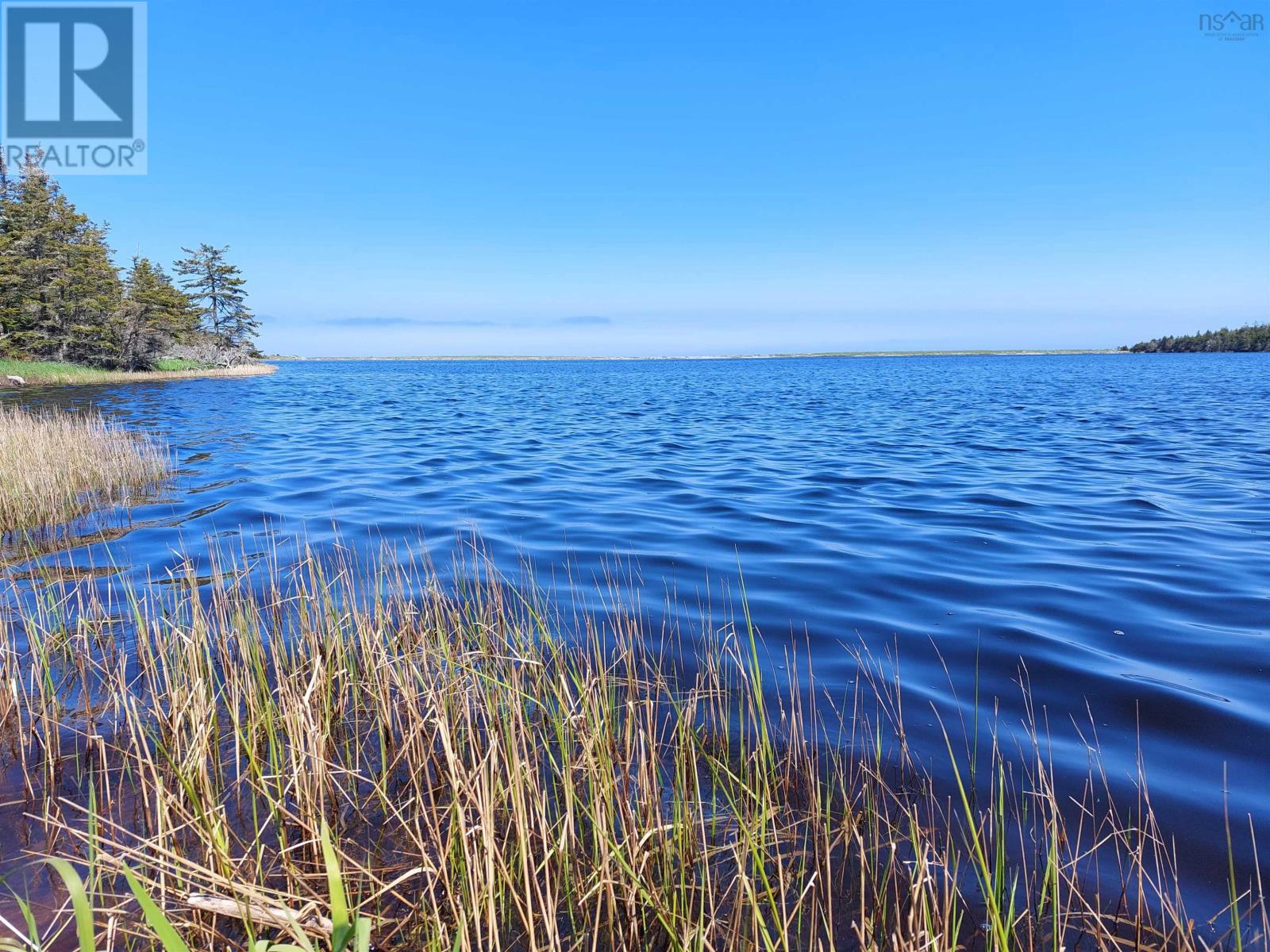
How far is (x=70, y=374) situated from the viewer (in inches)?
1741

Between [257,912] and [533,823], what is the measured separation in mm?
1014

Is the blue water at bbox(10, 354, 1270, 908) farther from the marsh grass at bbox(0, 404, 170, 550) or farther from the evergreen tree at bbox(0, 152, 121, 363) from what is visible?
the evergreen tree at bbox(0, 152, 121, 363)

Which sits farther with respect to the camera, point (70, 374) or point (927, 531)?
point (70, 374)

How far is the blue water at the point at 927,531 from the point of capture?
4.62 metres

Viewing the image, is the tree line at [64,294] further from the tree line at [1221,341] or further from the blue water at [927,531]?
the tree line at [1221,341]

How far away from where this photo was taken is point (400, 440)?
2039 centimetres

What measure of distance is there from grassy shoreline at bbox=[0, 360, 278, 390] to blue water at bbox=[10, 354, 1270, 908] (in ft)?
84.7

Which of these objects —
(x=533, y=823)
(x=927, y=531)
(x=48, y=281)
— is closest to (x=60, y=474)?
(x=533, y=823)

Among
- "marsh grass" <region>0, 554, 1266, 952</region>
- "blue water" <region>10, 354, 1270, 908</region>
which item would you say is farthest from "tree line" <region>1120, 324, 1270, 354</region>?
"marsh grass" <region>0, 554, 1266, 952</region>

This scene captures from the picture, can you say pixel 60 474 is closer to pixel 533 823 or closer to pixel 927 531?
pixel 533 823

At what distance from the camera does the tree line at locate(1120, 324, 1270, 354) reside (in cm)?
10188

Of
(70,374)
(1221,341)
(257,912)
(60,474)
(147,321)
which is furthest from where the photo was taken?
(1221,341)

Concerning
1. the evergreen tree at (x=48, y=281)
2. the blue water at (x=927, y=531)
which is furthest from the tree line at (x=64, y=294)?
the blue water at (x=927, y=531)

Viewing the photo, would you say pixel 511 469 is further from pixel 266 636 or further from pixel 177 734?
pixel 177 734
